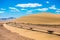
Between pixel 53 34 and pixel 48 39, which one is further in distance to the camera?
pixel 53 34

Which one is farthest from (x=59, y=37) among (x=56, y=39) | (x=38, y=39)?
(x=38, y=39)

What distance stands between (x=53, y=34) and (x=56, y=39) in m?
2.75

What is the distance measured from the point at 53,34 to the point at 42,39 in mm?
2376

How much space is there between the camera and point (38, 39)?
1967 centimetres

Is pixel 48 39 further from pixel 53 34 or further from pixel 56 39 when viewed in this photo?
pixel 53 34

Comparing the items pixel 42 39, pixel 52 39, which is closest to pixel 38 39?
pixel 42 39

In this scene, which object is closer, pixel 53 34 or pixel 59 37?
pixel 59 37

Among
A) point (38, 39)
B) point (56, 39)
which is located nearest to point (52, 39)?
point (56, 39)

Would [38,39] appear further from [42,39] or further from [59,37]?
[59,37]

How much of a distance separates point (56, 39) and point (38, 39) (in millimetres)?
2245

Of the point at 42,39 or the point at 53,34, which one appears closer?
the point at 42,39

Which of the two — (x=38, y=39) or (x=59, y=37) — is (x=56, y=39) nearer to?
(x=59, y=37)

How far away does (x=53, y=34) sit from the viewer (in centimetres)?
2128

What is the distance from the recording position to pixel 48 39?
62.6 ft
